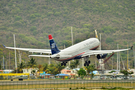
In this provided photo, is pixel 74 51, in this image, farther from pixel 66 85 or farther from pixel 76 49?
pixel 66 85

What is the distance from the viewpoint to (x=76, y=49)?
8775 centimetres

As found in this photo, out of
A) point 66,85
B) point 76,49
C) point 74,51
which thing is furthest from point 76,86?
point 76,49

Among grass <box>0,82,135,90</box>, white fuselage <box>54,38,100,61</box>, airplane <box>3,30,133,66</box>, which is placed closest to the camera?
grass <box>0,82,135,90</box>

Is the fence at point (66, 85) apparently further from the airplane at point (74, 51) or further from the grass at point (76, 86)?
the airplane at point (74, 51)

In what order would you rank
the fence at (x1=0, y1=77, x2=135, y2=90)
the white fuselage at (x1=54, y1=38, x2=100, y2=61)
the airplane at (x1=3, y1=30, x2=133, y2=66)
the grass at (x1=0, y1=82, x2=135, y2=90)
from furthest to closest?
the white fuselage at (x1=54, y1=38, x2=100, y2=61) → the airplane at (x1=3, y1=30, x2=133, y2=66) → the fence at (x1=0, y1=77, x2=135, y2=90) → the grass at (x1=0, y1=82, x2=135, y2=90)

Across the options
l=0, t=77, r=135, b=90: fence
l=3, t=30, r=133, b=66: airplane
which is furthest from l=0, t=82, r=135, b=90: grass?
l=3, t=30, r=133, b=66: airplane

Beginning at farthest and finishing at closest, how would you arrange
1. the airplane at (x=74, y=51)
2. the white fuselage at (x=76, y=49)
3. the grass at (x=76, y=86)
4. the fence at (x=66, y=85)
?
1. the white fuselage at (x=76, y=49)
2. the airplane at (x=74, y=51)
3. the fence at (x=66, y=85)
4. the grass at (x=76, y=86)

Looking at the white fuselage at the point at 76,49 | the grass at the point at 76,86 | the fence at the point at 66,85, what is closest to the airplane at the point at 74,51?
the white fuselage at the point at 76,49

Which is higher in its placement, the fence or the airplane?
the airplane

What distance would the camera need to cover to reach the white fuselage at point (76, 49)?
84056 mm

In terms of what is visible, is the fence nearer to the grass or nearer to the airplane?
the grass

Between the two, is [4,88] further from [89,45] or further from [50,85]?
[89,45]

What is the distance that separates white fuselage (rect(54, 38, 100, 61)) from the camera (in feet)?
276

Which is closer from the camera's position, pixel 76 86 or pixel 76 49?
pixel 76 86
